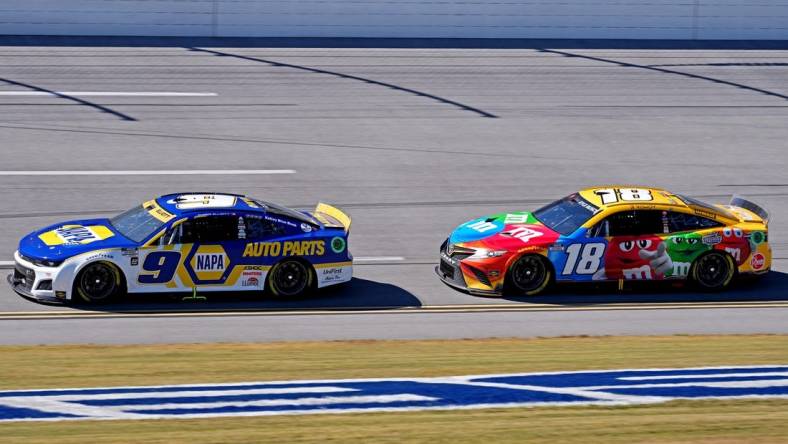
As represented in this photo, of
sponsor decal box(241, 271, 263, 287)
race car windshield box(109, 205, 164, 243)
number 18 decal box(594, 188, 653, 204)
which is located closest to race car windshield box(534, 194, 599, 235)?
number 18 decal box(594, 188, 653, 204)

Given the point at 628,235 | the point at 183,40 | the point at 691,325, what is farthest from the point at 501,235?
the point at 183,40

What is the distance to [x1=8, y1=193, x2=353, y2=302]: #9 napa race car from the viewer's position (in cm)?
1427

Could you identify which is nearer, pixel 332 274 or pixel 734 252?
pixel 332 274

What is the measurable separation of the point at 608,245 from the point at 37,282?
7.38 m

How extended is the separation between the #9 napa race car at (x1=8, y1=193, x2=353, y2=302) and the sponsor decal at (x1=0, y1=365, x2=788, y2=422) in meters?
3.37

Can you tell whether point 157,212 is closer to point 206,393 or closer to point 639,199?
point 206,393

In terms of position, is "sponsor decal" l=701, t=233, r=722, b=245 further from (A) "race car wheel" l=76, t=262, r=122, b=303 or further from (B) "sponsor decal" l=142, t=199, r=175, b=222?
(A) "race car wheel" l=76, t=262, r=122, b=303

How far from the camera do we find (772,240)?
18.6 m

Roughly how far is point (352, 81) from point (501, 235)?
13382 millimetres

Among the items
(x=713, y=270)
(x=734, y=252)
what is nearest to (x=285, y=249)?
(x=713, y=270)

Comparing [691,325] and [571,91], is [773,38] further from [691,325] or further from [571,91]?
[691,325]

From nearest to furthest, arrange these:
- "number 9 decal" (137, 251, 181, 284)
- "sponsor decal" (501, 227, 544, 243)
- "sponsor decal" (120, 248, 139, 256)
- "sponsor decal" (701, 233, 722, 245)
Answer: "sponsor decal" (120, 248, 139, 256) < "number 9 decal" (137, 251, 181, 284) < "sponsor decal" (501, 227, 544, 243) < "sponsor decal" (701, 233, 722, 245)

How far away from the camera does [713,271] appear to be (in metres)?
16.2

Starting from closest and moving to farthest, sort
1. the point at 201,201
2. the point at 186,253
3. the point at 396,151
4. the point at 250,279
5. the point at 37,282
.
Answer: the point at 37,282, the point at 186,253, the point at 250,279, the point at 201,201, the point at 396,151
